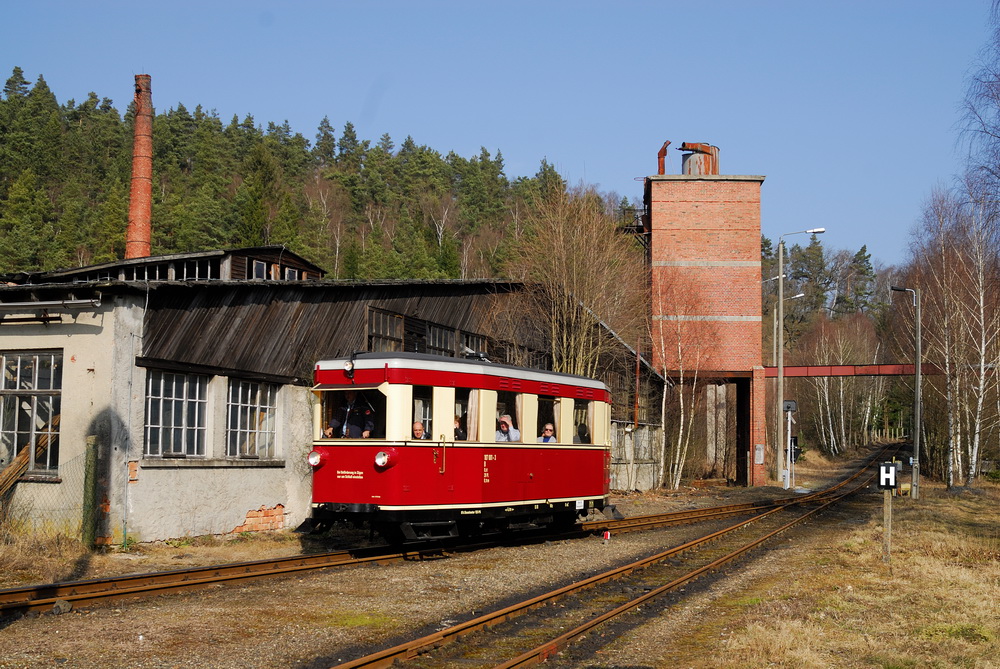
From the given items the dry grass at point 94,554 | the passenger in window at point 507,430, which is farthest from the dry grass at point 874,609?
the dry grass at point 94,554

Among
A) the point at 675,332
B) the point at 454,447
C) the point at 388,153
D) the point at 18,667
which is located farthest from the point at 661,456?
the point at 388,153

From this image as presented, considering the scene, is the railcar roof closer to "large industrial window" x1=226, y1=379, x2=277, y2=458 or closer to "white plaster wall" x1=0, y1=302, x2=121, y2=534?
"white plaster wall" x1=0, y1=302, x2=121, y2=534

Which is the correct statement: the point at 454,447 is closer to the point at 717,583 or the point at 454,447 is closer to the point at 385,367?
the point at 385,367

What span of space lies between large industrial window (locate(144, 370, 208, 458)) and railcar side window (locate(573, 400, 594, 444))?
21.1 ft

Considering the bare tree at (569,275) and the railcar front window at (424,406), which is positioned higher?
the bare tree at (569,275)

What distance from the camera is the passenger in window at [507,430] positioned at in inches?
578

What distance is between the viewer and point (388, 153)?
10719cm

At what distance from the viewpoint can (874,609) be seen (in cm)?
1043

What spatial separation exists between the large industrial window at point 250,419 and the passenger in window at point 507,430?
205 inches

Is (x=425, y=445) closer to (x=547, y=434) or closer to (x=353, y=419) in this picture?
(x=353, y=419)

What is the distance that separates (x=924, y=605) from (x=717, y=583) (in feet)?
8.94

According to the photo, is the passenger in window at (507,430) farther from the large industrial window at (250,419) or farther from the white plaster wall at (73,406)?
the white plaster wall at (73,406)

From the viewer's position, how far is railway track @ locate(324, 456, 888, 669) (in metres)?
7.82

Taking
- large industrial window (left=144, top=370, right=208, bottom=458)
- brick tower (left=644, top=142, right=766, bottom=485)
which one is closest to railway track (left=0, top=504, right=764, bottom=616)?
large industrial window (left=144, top=370, right=208, bottom=458)
